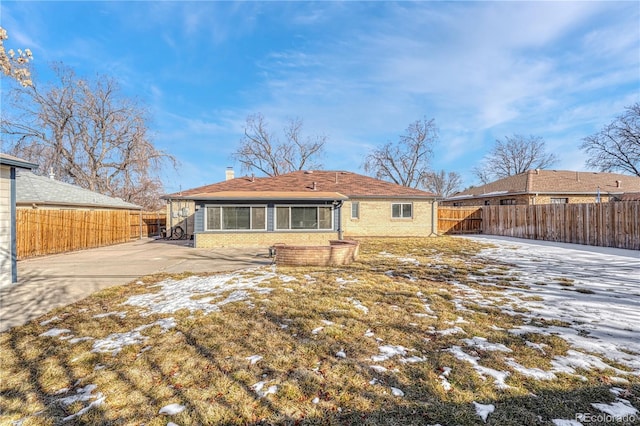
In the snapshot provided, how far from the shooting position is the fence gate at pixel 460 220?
20609 millimetres

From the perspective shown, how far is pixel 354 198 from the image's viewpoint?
1848 centimetres

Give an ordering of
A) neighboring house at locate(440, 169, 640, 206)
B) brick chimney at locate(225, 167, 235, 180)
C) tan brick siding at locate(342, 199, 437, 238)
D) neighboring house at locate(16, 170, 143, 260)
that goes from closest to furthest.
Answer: neighboring house at locate(16, 170, 143, 260), tan brick siding at locate(342, 199, 437, 238), brick chimney at locate(225, 167, 235, 180), neighboring house at locate(440, 169, 640, 206)

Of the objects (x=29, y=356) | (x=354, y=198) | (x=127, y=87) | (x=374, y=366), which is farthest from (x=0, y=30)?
(x=127, y=87)

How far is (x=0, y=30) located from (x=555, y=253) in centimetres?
1664

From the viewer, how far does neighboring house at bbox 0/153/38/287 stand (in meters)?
6.45

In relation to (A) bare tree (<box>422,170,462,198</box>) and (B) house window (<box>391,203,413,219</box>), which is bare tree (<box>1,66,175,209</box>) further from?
(A) bare tree (<box>422,170,462,198</box>)

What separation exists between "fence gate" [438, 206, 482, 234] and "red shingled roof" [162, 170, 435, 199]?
10.2 ft

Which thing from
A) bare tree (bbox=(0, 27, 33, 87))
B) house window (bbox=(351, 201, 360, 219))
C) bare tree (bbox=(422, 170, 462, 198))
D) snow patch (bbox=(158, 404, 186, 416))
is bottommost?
snow patch (bbox=(158, 404, 186, 416))

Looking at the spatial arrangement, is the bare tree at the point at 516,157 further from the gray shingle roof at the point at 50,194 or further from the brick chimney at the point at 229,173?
the gray shingle roof at the point at 50,194

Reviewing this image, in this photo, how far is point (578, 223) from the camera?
45.4 feet

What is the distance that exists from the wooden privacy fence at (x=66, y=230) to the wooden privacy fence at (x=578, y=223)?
2420 centimetres

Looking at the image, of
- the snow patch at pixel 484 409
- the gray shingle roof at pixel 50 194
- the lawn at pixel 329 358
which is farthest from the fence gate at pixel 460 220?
the gray shingle roof at pixel 50 194

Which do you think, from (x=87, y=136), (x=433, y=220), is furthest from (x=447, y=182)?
(x=87, y=136)

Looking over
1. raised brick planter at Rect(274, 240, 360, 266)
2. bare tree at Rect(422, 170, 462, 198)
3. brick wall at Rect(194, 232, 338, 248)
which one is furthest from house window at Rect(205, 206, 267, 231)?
bare tree at Rect(422, 170, 462, 198)
